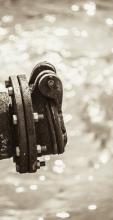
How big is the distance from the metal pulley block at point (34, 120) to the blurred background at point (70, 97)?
1.67m

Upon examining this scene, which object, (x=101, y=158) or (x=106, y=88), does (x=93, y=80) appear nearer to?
(x=106, y=88)

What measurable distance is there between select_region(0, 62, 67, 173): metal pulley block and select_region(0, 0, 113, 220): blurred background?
5.48 ft

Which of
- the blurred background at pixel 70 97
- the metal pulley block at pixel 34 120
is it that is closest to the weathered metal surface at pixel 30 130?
the metal pulley block at pixel 34 120

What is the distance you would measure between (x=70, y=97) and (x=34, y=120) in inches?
95.1

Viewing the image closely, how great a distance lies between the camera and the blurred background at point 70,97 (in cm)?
373

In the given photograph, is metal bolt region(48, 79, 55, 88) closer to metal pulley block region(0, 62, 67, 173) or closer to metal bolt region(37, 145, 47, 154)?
metal pulley block region(0, 62, 67, 173)

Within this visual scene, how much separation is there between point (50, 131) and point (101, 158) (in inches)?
82.9

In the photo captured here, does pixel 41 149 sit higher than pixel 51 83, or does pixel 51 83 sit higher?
pixel 51 83

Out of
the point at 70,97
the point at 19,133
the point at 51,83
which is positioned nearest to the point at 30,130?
the point at 19,133

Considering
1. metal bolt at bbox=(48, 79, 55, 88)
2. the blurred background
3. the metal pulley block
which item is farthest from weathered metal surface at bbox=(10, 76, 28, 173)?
the blurred background

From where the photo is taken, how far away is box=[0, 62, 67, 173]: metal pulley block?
6.45ft

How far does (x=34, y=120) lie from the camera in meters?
2.00

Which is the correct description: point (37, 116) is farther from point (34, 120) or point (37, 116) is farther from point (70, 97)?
point (70, 97)

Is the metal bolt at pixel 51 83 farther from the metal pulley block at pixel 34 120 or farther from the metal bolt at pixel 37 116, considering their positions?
the metal bolt at pixel 37 116
